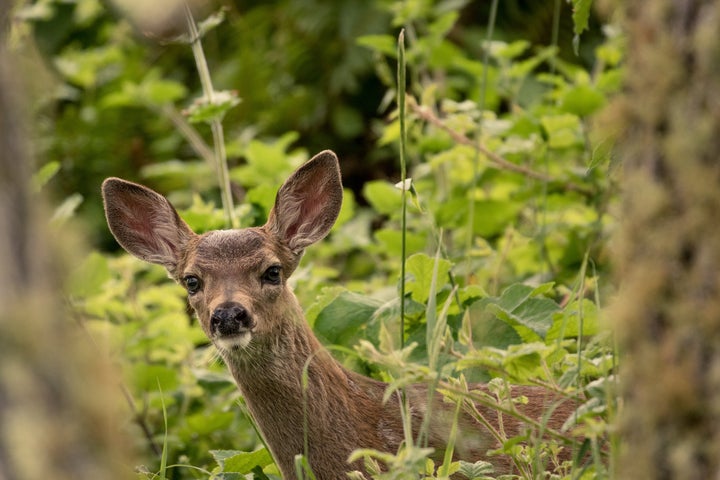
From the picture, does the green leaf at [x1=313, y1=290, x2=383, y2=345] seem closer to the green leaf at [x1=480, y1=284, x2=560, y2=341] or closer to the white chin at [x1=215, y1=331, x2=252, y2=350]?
the white chin at [x1=215, y1=331, x2=252, y2=350]

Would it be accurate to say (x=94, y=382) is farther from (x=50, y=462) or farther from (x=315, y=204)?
(x=315, y=204)

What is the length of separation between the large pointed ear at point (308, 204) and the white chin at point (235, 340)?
0.66 meters

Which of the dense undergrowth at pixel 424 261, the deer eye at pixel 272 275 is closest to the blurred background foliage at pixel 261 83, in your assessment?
the dense undergrowth at pixel 424 261

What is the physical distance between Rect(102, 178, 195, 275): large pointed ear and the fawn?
1cm

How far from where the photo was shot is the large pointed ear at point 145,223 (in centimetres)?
458

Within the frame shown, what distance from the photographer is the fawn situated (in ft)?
12.5

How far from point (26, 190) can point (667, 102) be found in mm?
1147

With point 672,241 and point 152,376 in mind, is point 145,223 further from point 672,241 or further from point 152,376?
point 672,241

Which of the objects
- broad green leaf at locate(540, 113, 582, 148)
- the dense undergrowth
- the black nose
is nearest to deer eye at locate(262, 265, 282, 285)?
the dense undergrowth

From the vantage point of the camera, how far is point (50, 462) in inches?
74.9

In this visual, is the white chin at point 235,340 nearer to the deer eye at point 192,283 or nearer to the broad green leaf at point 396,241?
the deer eye at point 192,283

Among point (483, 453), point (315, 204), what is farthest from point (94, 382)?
point (315, 204)

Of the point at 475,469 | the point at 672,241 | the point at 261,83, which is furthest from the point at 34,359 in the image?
the point at 261,83

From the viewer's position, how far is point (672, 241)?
2.15 metres
